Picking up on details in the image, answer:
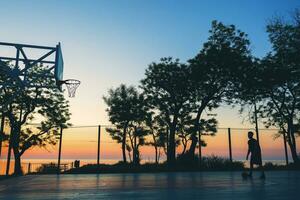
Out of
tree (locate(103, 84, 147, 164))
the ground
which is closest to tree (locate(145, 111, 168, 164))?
tree (locate(103, 84, 147, 164))

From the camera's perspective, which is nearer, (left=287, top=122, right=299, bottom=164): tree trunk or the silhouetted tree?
(left=287, top=122, right=299, bottom=164): tree trunk

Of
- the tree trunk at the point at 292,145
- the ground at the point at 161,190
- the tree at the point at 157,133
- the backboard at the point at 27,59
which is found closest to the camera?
the ground at the point at 161,190

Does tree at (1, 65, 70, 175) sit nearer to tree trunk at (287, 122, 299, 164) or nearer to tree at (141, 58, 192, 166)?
tree at (141, 58, 192, 166)

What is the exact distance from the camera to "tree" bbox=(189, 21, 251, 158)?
25.1 meters

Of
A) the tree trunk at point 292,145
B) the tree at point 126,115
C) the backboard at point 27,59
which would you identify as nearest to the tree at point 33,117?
the tree at point 126,115

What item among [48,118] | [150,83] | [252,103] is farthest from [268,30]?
[48,118]

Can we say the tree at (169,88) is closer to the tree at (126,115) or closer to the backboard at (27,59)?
the tree at (126,115)

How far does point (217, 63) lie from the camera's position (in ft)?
82.2

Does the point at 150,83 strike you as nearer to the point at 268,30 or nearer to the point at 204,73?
the point at 204,73

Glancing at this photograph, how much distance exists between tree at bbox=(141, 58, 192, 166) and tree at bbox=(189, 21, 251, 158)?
3.53ft

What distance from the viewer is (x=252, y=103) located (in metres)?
26.2

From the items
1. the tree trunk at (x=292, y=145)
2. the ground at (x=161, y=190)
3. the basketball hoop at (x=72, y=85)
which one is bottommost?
the ground at (x=161, y=190)

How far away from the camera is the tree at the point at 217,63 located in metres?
25.1

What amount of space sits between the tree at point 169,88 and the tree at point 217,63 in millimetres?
1074
